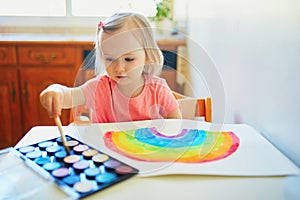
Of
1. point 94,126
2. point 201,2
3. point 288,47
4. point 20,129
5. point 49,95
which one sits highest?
point 201,2

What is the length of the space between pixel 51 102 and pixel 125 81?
0.27 meters

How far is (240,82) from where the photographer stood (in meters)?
0.96

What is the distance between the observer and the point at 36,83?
74.4 inches

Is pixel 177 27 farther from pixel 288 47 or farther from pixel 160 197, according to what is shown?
pixel 160 197

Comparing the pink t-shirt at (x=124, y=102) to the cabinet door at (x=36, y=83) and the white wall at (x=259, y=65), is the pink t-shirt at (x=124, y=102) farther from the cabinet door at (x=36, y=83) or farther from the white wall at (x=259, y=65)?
the cabinet door at (x=36, y=83)

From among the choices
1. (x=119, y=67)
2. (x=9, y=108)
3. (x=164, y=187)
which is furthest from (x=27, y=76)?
(x=164, y=187)

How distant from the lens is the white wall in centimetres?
63

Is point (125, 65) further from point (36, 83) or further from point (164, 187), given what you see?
point (36, 83)

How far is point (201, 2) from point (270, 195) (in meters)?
1.24

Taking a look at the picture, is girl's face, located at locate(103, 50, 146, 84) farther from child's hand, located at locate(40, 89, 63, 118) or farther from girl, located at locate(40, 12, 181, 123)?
child's hand, located at locate(40, 89, 63, 118)

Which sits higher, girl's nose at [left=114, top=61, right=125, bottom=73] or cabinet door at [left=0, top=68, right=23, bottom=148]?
girl's nose at [left=114, top=61, right=125, bottom=73]

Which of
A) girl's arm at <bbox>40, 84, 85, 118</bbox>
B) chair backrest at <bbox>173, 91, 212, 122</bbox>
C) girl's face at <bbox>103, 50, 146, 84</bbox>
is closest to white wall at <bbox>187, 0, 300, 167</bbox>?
chair backrest at <bbox>173, 91, 212, 122</bbox>

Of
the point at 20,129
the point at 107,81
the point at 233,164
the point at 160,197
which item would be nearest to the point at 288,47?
the point at 233,164

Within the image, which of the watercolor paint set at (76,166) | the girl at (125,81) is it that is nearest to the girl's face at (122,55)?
the girl at (125,81)
